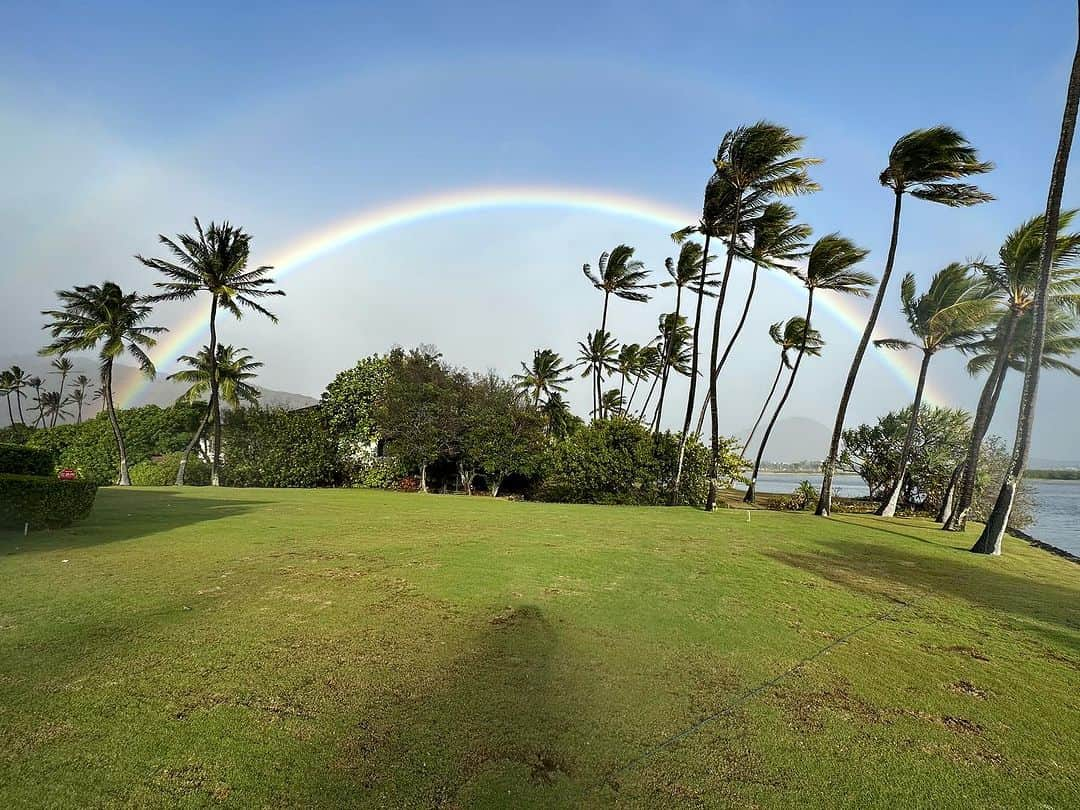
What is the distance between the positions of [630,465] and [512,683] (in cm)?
1911

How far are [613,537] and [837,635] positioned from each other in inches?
237

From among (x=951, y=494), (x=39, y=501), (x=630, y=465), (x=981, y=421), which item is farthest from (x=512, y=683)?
(x=951, y=494)

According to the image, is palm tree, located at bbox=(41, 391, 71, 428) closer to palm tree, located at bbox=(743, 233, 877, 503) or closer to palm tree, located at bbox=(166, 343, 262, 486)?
palm tree, located at bbox=(166, 343, 262, 486)

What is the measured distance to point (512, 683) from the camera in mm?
4129

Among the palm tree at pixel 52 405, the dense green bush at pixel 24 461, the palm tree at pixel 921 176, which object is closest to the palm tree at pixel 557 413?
the palm tree at pixel 921 176

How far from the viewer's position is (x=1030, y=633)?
237 inches

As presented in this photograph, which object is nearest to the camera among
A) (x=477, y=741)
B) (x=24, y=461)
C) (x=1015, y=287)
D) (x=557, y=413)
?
(x=477, y=741)

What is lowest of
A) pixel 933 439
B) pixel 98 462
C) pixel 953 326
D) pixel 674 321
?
pixel 98 462

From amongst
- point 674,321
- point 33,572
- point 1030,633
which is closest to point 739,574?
point 1030,633

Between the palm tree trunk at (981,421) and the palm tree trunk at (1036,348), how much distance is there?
494 centimetres

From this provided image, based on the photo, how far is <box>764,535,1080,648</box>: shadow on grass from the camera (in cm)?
700

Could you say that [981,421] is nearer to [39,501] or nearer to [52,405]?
[39,501]

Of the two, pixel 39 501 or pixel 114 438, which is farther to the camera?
pixel 114 438

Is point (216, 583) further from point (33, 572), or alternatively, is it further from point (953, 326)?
point (953, 326)
